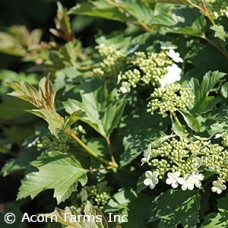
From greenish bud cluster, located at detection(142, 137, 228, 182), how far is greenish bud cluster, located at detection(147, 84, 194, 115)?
132 mm

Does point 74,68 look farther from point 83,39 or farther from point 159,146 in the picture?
point 83,39

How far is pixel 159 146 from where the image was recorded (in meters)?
1.65

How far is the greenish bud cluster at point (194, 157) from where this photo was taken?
1523mm

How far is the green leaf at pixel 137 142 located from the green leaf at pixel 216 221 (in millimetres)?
299

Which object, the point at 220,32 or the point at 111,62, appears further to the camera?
the point at 111,62

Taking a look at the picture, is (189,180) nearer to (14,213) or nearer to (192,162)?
(192,162)

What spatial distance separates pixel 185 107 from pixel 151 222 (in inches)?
15.8

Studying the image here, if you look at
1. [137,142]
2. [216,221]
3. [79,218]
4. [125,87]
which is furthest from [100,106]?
[216,221]

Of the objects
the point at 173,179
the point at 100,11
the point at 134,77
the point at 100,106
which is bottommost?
the point at 173,179

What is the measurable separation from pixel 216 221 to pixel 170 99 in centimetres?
39

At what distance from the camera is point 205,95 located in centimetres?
177

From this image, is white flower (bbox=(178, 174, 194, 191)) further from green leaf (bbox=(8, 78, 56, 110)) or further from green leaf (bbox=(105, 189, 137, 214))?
green leaf (bbox=(8, 78, 56, 110))

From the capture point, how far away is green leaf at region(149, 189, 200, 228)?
→ 1.63 metres

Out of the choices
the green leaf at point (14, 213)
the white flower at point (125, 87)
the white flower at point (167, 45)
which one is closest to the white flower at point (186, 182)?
the white flower at point (125, 87)
